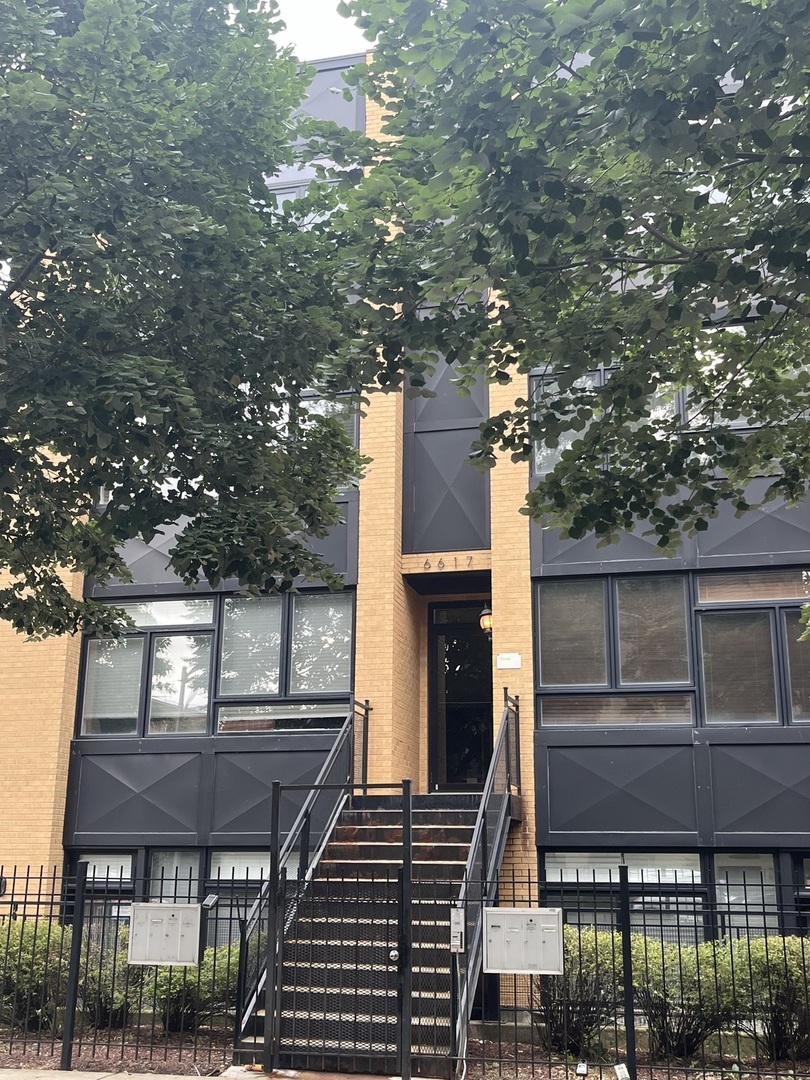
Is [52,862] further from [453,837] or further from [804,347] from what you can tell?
[804,347]

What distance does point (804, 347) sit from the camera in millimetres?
8227

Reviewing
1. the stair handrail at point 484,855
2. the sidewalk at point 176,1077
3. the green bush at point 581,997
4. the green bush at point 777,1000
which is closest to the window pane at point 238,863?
the stair handrail at point 484,855

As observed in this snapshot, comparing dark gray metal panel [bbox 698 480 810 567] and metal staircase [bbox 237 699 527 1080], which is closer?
metal staircase [bbox 237 699 527 1080]

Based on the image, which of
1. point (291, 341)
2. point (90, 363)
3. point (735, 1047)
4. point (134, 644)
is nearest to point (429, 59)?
point (291, 341)

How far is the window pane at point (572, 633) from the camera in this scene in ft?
43.6

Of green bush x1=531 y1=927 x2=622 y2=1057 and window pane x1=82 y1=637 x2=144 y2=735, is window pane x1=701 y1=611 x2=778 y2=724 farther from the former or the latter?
window pane x1=82 y1=637 x2=144 y2=735

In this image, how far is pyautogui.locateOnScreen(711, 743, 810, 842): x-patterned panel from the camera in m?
12.2

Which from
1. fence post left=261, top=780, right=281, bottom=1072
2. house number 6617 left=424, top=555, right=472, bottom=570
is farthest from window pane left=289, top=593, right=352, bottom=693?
fence post left=261, top=780, right=281, bottom=1072

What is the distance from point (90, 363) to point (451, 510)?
24.3 feet

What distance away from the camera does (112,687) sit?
14742 millimetres

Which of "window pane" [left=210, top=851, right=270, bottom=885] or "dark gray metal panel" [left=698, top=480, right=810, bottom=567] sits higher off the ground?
"dark gray metal panel" [left=698, top=480, right=810, bottom=567]

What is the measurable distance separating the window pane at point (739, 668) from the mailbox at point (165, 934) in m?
6.44

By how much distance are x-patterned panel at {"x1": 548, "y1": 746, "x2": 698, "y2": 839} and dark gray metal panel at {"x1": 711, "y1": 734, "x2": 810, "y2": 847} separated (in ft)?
1.11

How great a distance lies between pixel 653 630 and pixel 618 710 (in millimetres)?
1048
